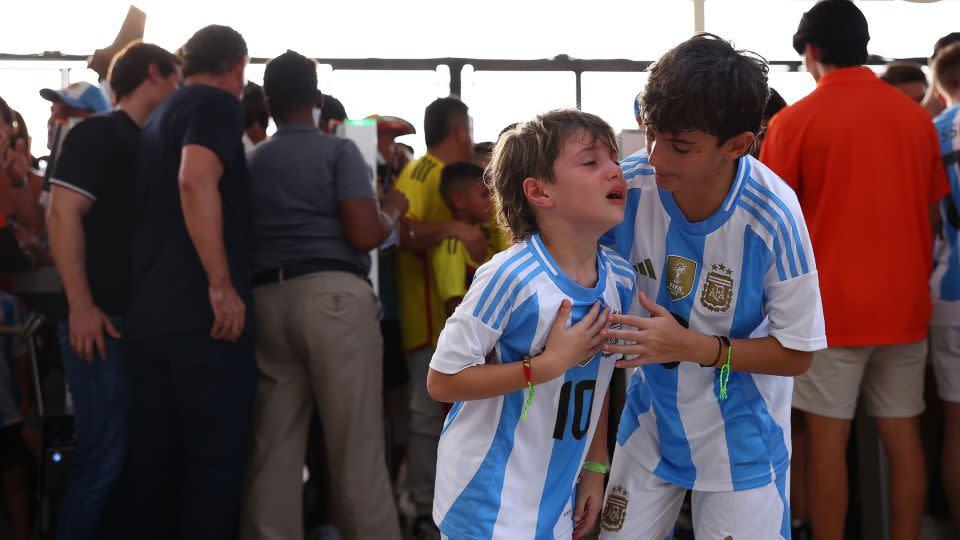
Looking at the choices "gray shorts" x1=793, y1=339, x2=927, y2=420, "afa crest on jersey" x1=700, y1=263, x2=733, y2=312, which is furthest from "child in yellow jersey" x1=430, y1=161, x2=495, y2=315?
"afa crest on jersey" x1=700, y1=263, x2=733, y2=312

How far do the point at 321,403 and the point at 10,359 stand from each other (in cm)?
114

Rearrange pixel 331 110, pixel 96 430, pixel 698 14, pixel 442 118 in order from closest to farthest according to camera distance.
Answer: pixel 96 430
pixel 442 118
pixel 331 110
pixel 698 14

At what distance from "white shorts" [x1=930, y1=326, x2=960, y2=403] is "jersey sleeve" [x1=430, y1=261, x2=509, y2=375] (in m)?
2.09

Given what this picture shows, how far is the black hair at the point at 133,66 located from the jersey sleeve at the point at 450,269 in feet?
4.12

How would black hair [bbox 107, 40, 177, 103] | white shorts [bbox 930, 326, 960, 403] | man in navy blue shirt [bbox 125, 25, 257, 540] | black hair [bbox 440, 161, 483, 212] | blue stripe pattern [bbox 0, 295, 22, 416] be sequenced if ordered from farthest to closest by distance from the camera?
1. black hair [bbox 440, 161, 483, 212]
2. blue stripe pattern [bbox 0, 295, 22, 416]
3. white shorts [bbox 930, 326, 960, 403]
4. black hair [bbox 107, 40, 177, 103]
5. man in navy blue shirt [bbox 125, 25, 257, 540]

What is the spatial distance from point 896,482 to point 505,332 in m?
1.98

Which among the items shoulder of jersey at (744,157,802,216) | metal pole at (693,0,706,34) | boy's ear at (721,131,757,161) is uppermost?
metal pole at (693,0,706,34)

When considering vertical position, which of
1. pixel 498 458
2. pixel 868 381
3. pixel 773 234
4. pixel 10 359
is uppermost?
pixel 773 234

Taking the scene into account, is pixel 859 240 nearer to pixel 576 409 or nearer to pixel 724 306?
pixel 724 306

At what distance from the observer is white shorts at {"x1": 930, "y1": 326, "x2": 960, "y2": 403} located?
3070 millimetres

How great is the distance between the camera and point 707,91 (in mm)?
1669

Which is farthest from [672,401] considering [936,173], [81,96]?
[81,96]

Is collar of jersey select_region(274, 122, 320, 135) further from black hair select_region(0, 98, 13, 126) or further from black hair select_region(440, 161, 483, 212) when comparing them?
black hair select_region(0, 98, 13, 126)

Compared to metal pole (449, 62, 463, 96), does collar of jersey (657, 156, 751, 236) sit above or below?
A: below
